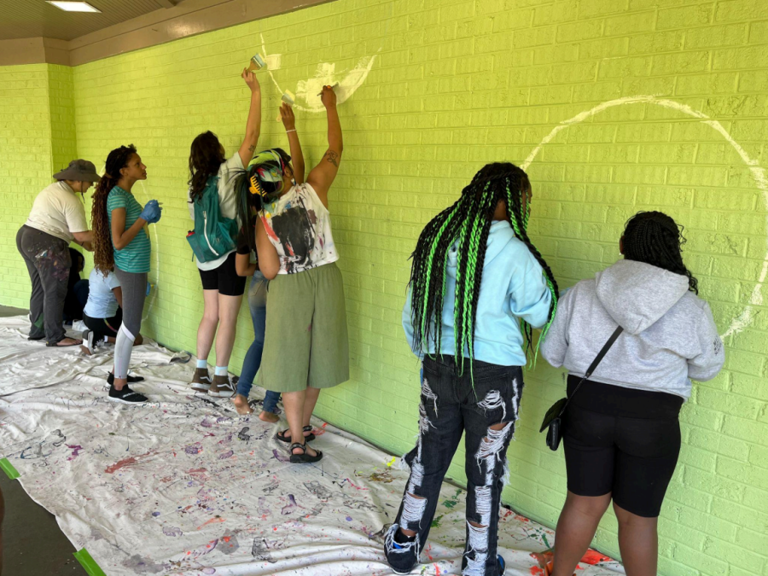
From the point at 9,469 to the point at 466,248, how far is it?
2.73 m

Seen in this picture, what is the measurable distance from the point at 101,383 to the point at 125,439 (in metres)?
0.99

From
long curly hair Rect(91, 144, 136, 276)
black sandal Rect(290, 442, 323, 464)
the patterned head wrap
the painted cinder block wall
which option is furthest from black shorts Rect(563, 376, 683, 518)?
long curly hair Rect(91, 144, 136, 276)

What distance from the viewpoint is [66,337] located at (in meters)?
5.07

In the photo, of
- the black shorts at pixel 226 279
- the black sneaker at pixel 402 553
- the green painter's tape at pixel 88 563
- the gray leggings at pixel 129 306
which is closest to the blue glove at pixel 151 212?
the gray leggings at pixel 129 306

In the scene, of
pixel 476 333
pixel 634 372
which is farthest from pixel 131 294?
pixel 634 372

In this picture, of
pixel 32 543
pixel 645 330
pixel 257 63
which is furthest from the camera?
pixel 257 63

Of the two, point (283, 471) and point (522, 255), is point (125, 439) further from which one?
point (522, 255)

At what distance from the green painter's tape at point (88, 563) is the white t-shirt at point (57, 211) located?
3280 millimetres

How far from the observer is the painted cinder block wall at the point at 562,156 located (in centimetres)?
191

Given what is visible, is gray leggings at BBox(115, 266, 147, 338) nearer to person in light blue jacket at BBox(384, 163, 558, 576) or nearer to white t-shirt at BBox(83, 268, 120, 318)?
white t-shirt at BBox(83, 268, 120, 318)

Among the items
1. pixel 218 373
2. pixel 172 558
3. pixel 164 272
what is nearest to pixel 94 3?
pixel 164 272

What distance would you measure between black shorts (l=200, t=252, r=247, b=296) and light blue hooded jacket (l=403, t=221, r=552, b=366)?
2224 mm

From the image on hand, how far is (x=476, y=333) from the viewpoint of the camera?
197 centimetres

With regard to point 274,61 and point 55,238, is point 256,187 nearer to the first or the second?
point 274,61
